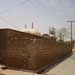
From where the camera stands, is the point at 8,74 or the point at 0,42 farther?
the point at 0,42

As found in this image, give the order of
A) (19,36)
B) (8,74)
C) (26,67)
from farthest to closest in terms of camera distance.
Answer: (19,36) < (26,67) < (8,74)

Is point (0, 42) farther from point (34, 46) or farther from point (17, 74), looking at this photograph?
point (17, 74)

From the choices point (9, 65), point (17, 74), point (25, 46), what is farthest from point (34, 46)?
point (17, 74)

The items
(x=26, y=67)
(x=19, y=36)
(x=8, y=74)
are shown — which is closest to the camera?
(x=8, y=74)

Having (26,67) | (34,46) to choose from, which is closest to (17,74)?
(26,67)

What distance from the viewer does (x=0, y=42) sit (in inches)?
750

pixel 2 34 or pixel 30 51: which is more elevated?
pixel 2 34

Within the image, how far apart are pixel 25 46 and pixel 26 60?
3.57 ft

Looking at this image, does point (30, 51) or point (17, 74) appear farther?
point (30, 51)

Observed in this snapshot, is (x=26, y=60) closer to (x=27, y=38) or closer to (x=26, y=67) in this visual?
(x=26, y=67)

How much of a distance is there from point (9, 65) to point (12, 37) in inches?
77.8

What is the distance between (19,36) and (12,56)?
1707mm

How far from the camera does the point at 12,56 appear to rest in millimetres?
18656

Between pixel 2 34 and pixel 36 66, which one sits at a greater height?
pixel 2 34
